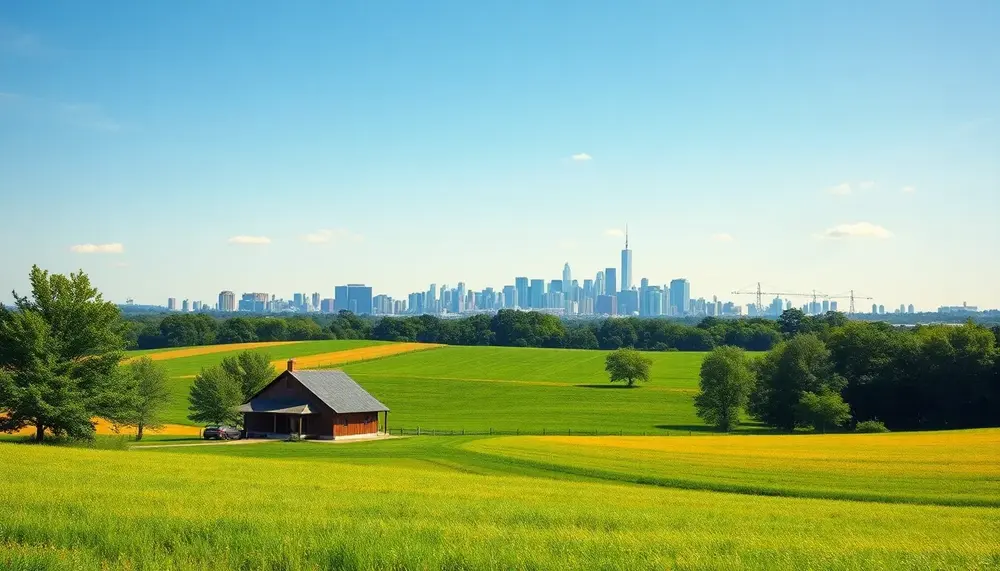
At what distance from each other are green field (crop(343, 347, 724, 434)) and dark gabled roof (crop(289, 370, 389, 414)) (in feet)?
22.9

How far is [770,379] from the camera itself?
7544 cm

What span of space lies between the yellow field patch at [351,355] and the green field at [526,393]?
146 inches

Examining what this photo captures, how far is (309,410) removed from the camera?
62.0 m

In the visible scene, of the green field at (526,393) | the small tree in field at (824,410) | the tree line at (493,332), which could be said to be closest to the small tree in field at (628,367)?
the green field at (526,393)

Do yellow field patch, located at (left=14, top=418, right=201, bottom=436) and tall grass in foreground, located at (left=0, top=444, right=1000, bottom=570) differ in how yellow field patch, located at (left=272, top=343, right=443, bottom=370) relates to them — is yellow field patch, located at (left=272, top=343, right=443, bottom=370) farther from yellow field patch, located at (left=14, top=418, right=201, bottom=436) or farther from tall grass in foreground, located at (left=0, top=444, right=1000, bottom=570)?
tall grass in foreground, located at (left=0, top=444, right=1000, bottom=570)

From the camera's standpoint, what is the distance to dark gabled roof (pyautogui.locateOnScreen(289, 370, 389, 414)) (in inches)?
2459

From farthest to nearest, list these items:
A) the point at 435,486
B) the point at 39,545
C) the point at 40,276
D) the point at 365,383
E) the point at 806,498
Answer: the point at 365,383, the point at 40,276, the point at 806,498, the point at 435,486, the point at 39,545

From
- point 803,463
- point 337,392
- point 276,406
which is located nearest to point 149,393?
point 276,406

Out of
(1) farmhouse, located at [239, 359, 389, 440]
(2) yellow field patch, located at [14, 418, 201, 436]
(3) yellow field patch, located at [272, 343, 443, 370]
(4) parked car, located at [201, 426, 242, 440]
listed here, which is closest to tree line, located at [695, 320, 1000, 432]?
(1) farmhouse, located at [239, 359, 389, 440]

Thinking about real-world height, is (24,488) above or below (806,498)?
above

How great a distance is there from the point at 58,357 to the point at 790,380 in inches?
2371

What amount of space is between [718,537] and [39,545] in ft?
33.8

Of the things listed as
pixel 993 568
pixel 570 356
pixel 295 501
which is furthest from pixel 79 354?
pixel 570 356

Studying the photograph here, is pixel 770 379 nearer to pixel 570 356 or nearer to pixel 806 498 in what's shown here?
pixel 806 498
